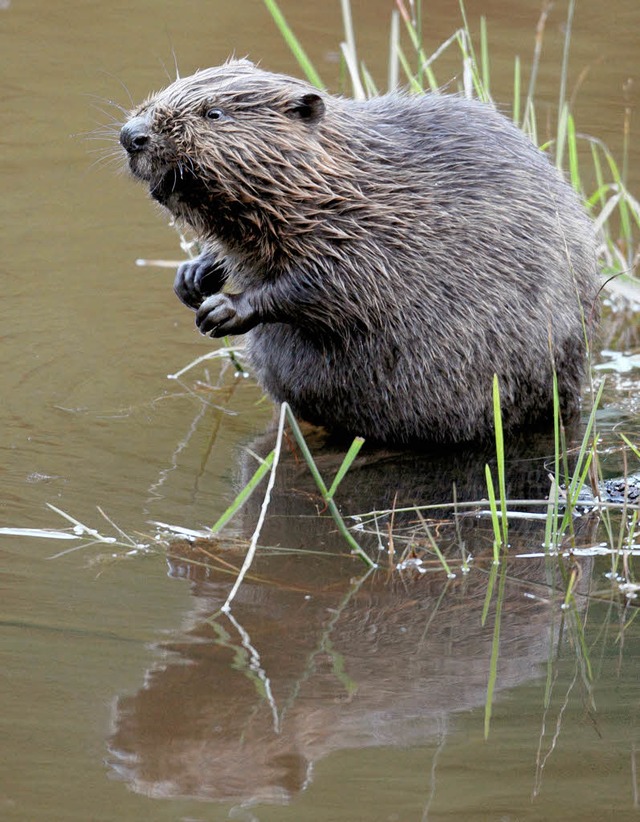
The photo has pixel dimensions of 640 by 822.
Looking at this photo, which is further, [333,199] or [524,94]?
[524,94]

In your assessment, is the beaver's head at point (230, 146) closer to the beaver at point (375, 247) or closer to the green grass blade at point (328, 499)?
the beaver at point (375, 247)

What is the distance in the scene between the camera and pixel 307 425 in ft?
15.7

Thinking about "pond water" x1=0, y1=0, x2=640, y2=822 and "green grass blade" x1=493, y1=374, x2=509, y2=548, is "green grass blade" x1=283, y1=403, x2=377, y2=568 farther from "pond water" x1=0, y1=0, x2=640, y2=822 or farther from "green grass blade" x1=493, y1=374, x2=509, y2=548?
"green grass blade" x1=493, y1=374, x2=509, y2=548

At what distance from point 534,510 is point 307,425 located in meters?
1.07

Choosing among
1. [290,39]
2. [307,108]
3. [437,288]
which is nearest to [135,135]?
[307,108]

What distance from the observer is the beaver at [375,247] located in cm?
390

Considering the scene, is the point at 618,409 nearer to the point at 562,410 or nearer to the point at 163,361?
the point at 562,410

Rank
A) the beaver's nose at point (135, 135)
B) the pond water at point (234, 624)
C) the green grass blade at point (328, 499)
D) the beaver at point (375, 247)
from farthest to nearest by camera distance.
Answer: the beaver at point (375, 247), the beaver's nose at point (135, 135), the green grass blade at point (328, 499), the pond water at point (234, 624)

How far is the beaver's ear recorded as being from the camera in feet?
13.0

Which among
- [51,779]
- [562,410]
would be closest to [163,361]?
[562,410]

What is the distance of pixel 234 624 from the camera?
3.13 metres

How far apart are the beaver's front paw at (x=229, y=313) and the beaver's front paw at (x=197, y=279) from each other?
1.23ft

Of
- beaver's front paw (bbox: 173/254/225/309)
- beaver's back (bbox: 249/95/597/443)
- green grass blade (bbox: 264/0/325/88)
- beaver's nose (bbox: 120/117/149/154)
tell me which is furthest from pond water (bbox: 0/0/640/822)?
green grass blade (bbox: 264/0/325/88)

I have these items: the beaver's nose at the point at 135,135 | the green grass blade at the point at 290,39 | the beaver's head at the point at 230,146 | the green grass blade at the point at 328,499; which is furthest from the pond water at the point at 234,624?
the green grass blade at the point at 290,39
